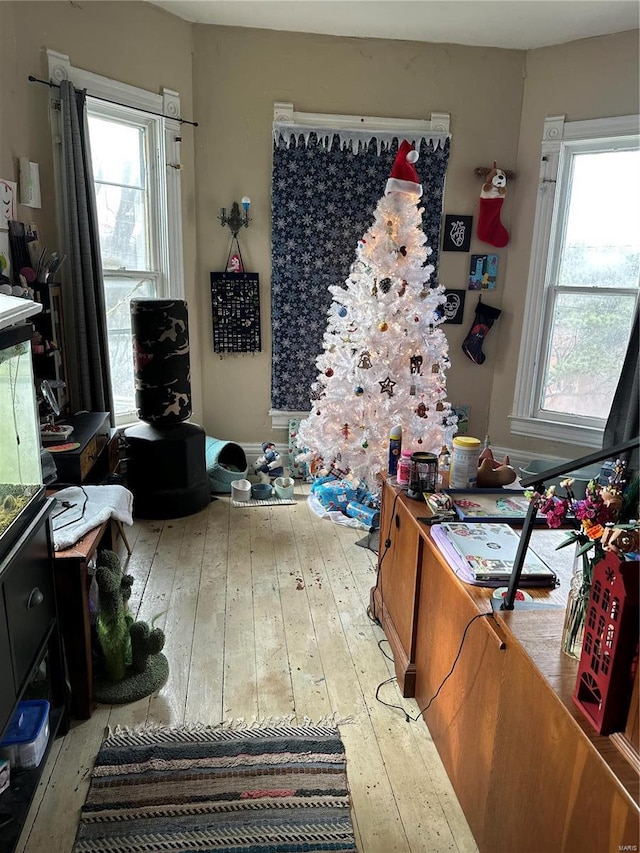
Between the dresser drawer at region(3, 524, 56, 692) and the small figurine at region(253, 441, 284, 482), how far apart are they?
2.48 metres

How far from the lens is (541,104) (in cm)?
393

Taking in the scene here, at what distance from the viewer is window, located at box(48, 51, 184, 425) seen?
3514 millimetres

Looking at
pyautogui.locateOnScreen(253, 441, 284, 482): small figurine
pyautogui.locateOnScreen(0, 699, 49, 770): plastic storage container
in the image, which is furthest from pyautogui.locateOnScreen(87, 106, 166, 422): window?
pyautogui.locateOnScreen(0, 699, 49, 770): plastic storage container

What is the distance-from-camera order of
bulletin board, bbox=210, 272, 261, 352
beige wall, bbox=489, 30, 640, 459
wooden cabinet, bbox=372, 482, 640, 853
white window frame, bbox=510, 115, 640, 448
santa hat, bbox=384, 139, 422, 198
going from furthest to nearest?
bulletin board, bbox=210, 272, 261, 352
white window frame, bbox=510, 115, 640, 448
beige wall, bbox=489, 30, 640, 459
santa hat, bbox=384, 139, 422, 198
wooden cabinet, bbox=372, 482, 640, 853

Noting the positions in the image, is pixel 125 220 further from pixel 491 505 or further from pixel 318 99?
pixel 491 505

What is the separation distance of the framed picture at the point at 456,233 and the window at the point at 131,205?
6.10 feet

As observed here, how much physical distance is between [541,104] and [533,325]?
1.48m

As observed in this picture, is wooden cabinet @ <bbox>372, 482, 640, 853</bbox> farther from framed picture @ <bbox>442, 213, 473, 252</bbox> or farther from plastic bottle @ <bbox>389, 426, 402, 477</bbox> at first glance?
framed picture @ <bbox>442, 213, 473, 252</bbox>

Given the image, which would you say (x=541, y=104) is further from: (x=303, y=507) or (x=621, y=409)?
(x=303, y=507)

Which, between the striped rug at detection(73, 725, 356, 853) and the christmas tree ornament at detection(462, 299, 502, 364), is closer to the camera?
the striped rug at detection(73, 725, 356, 853)

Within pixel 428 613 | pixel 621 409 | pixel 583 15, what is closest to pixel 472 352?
pixel 621 409

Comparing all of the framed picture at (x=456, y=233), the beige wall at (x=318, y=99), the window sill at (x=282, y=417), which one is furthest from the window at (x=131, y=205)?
the framed picture at (x=456, y=233)

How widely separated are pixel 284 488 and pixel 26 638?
96.1 inches

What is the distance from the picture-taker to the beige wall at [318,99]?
3.84 metres
